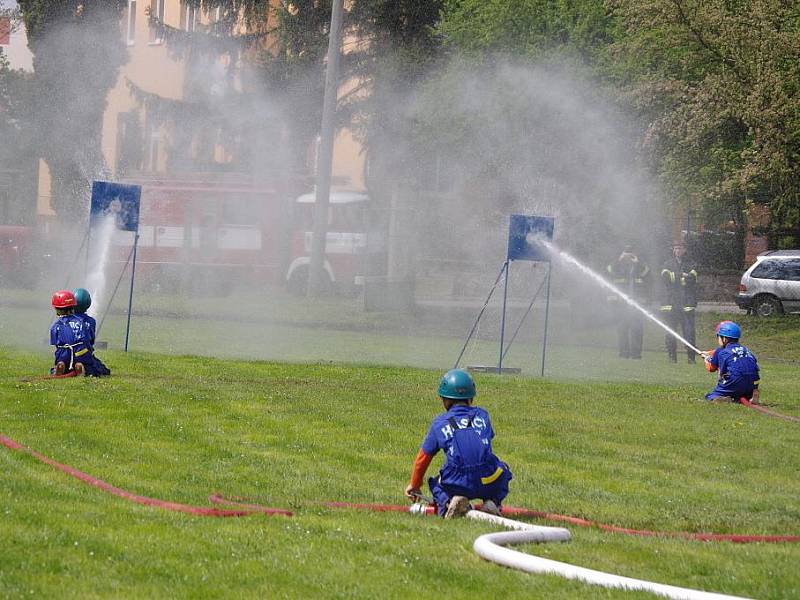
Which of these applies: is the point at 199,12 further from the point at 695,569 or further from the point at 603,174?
the point at 695,569

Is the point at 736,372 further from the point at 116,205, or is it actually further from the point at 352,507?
the point at 116,205

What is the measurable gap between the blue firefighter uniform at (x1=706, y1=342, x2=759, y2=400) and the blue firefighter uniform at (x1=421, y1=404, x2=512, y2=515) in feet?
27.6

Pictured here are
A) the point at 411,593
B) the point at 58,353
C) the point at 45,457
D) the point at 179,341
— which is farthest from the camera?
the point at 179,341

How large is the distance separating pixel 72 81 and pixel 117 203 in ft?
72.1

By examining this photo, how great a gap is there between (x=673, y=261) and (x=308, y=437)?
47.1 ft

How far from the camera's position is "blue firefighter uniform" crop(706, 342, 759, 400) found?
1709 cm

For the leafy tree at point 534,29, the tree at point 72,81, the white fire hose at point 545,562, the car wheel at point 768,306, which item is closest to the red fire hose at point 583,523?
the white fire hose at point 545,562

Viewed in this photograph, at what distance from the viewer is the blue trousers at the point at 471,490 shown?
943 centimetres

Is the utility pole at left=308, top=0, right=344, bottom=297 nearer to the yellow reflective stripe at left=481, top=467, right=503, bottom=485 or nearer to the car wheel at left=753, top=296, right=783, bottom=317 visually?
the car wheel at left=753, top=296, right=783, bottom=317

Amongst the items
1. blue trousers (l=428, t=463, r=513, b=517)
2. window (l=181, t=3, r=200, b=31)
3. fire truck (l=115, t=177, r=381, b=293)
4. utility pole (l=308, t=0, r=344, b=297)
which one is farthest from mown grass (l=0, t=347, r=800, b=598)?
fire truck (l=115, t=177, r=381, b=293)

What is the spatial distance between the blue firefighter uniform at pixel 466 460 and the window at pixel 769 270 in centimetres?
3225

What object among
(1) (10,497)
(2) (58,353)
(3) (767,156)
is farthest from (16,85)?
(1) (10,497)

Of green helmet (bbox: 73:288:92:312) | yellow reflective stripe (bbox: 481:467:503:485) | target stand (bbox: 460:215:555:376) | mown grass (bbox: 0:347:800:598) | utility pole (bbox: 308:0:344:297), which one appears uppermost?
utility pole (bbox: 308:0:344:297)

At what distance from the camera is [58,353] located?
16875 mm
